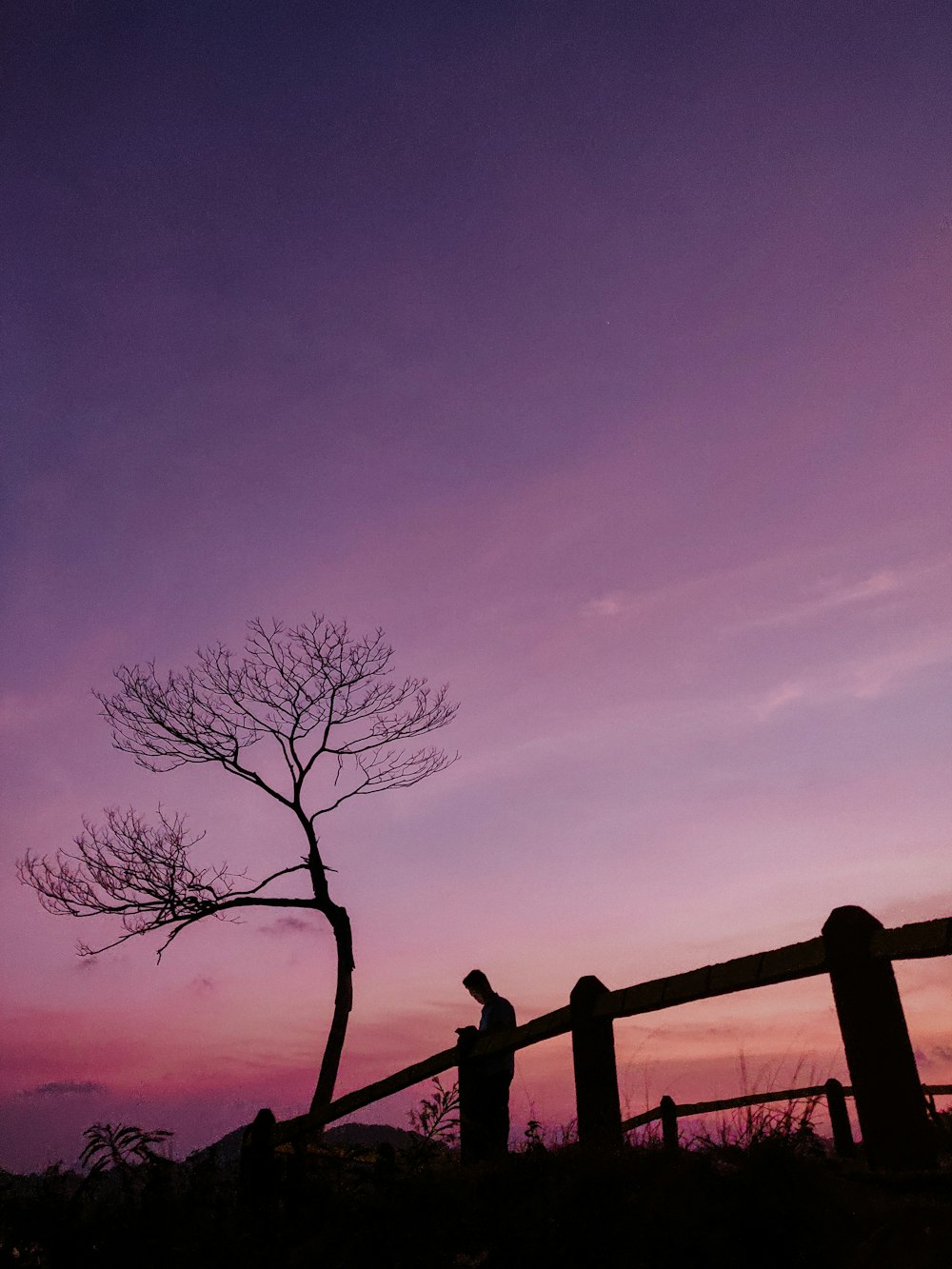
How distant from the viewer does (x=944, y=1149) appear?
16.5 feet

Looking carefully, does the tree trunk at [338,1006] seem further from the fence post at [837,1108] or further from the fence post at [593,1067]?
the fence post at [593,1067]

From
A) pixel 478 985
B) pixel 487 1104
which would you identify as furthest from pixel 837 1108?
pixel 487 1104

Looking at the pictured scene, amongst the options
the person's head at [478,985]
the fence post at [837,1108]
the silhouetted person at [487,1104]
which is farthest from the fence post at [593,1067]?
the fence post at [837,1108]

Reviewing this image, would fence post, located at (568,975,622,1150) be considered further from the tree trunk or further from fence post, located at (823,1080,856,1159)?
the tree trunk

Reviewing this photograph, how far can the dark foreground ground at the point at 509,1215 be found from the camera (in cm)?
350

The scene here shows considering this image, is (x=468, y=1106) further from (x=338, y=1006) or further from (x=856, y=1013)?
(x=338, y=1006)

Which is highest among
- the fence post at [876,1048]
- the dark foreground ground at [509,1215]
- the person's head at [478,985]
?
the person's head at [478,985]

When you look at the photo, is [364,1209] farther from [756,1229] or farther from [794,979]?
[794,979]

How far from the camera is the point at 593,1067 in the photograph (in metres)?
5.72

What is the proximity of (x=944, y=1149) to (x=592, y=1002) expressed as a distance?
2078mm

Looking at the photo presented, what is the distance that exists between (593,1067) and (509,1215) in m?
1.72

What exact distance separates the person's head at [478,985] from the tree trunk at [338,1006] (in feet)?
26.6

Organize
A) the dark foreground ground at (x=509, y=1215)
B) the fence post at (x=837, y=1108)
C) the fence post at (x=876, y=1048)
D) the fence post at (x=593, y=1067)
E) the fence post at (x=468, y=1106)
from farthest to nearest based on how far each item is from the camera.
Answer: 1. the fence post at (x=837, y=1108)
2. the fence post at (x=468, y=1106)
3. the fence post at (x=593, y=1067)
4. the fence post at (x=876, y=1048)
5. the dark foreground ground at (x=509, y=1215)

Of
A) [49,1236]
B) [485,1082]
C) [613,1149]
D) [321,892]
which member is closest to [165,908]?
[321,892]
